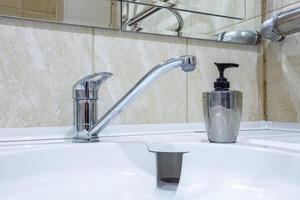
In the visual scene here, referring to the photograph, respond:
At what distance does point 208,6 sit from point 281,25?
0.68 ft

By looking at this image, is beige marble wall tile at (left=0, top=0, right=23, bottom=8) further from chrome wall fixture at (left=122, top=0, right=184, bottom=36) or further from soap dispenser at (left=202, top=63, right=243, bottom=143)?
soap dispenser at (left=202, top=63, right=243, bottom=143)

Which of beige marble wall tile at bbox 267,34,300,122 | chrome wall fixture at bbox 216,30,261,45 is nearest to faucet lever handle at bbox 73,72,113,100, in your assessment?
chrome wall fixture at bbox 216,30,261,45

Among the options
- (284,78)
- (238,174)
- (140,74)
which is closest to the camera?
(238,174)

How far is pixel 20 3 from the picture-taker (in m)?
0.70

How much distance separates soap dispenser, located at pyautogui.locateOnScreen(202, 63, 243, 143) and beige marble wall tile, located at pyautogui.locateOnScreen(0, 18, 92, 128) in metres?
0.29

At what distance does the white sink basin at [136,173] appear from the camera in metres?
0.52

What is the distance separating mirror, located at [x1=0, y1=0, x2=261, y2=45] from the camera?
722 millimetres

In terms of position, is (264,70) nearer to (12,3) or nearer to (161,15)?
(161,15)

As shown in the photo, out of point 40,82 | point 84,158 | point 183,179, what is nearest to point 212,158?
point 183,179

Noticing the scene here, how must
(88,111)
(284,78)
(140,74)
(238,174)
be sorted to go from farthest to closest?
1. (284,78)
2. (140,74)
3. (88,111)
4. (238,174)

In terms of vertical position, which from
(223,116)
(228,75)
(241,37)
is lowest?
(223,116)

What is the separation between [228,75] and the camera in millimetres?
951

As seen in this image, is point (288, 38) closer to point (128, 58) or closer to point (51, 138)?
point (128, 58)

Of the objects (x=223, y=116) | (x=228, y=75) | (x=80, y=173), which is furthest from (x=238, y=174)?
(x=228, y=75)
